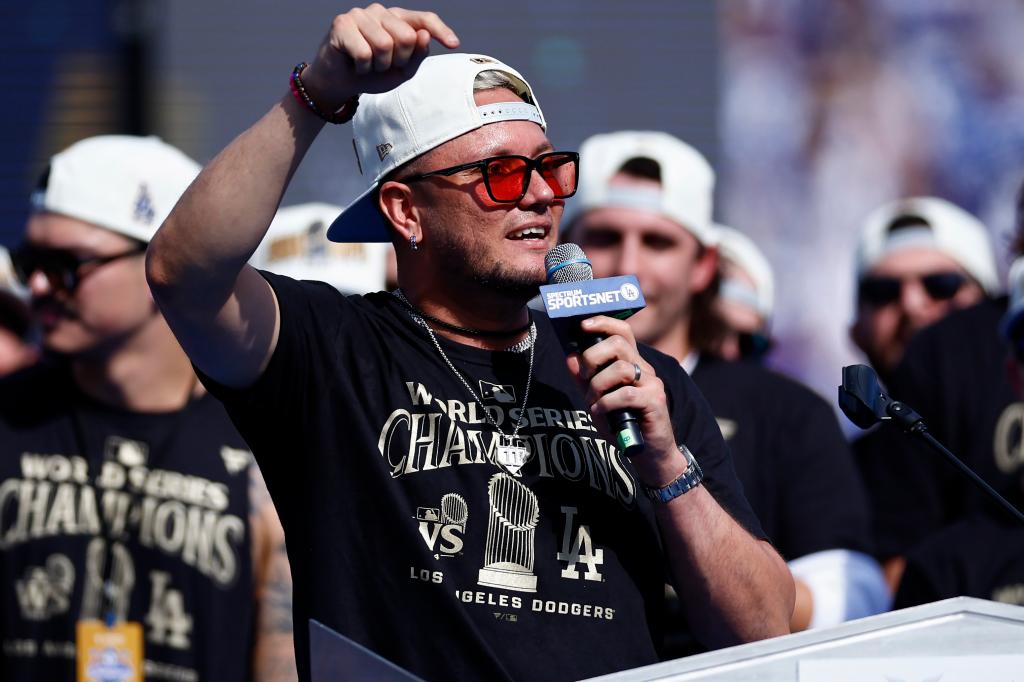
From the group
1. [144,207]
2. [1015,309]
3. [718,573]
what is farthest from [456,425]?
[144,207]

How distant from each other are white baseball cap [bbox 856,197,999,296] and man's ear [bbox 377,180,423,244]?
3.92 metres

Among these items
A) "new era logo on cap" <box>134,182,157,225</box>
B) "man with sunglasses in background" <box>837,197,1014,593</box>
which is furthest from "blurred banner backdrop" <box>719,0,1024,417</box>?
"new era logo on cap" <box>134,182,157,225</box>

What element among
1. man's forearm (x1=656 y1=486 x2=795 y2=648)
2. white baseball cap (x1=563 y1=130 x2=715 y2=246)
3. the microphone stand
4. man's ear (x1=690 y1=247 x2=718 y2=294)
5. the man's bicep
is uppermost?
white baseball cap (x1=563 y1=130 x2=715 y2=246)

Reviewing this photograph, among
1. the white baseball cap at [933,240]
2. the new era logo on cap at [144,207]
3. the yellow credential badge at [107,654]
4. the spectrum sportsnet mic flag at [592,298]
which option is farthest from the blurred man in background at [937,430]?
the new era logo on cap at [144,207]

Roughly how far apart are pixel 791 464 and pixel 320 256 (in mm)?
2399

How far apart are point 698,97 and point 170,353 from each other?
18.4 feet

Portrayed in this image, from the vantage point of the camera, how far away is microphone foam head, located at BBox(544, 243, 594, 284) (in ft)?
10.7

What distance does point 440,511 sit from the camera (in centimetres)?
314

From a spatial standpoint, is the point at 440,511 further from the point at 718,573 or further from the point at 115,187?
the point at 115,187

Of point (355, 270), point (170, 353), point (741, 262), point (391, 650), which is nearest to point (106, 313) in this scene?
point (170, 353)

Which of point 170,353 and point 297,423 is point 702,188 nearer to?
point 170,353

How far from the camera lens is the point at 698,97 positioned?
10.3m

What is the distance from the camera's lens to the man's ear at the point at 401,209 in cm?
355

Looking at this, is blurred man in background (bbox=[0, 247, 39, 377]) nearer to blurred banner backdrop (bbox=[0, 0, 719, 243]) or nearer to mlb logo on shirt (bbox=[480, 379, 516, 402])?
blurred banner backdrop (bbox=[0, 0, 719, 243])
